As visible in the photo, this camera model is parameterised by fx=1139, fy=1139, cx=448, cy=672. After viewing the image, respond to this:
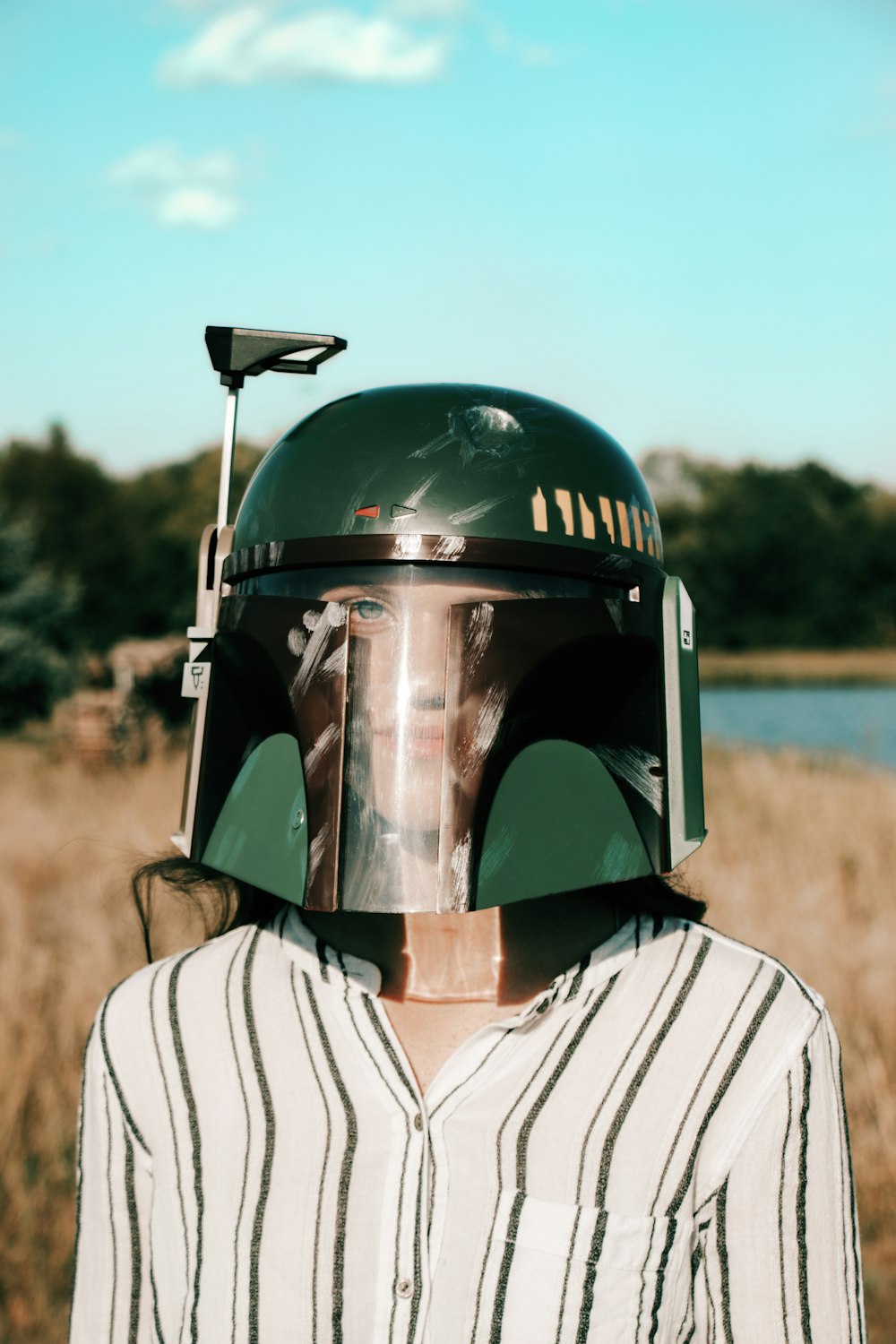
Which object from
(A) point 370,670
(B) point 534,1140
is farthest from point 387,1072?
(A) point 370,670

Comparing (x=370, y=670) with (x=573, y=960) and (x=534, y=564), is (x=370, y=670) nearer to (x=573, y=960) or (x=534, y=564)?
(x=534, y=564)

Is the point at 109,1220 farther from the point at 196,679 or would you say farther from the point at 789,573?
the point at 789,573

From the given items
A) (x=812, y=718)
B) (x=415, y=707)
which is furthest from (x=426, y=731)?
(x=812, y=718)

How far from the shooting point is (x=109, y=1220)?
1.38 meters

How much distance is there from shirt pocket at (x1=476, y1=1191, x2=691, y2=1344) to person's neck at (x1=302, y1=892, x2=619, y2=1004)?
26 centimetres

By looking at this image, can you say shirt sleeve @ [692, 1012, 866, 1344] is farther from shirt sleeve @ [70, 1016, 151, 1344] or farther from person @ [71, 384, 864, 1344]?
shirt sleeve @ [70, 1016, 151, 1344]

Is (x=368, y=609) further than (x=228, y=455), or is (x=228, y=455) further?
(x=228, y=455)

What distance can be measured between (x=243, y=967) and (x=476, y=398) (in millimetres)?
773

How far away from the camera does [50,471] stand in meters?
52.9

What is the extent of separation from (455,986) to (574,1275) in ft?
1.13

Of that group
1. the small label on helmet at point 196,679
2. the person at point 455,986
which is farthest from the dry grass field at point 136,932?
the person at point 455,986

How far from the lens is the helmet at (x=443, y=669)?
1250 millimetres

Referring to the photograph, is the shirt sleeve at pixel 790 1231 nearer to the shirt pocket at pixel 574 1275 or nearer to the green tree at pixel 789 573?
the shirt pocket at pixel 574 1275

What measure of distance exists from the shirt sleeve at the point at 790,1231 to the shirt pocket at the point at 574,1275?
61 millimetres
